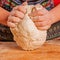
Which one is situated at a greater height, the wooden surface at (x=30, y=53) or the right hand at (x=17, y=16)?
the right hand at (x=17, y=16)

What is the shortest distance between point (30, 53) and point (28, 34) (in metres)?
0.10

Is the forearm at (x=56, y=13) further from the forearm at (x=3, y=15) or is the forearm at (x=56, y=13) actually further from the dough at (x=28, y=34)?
the forearm at (x=3, y=15)

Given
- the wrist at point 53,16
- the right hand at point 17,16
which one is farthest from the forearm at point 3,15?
the wrist at point 53,16

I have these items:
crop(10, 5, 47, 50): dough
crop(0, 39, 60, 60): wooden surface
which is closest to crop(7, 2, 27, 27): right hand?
crop(10, 5, 47, 50): dough

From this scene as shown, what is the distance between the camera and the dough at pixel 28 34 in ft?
3.38

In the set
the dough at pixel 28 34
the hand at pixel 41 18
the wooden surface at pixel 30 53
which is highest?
the hand at pixel 41 18

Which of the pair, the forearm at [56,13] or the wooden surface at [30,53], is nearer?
the wooden surface at [30,53]

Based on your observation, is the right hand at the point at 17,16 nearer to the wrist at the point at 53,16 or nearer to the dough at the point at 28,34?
the dough at the point at 28,34

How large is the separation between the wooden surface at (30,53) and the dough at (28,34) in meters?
0.03

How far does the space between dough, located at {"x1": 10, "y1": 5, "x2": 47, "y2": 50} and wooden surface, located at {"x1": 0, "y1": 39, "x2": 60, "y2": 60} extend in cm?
3

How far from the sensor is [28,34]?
1040 millimetres

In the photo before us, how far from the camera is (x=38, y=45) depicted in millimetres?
1093

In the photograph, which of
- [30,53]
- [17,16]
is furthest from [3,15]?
[30,53]

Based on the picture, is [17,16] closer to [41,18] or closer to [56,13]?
[41,18]
